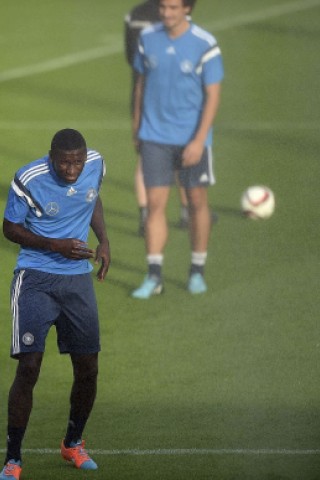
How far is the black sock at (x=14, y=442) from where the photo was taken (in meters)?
8.84

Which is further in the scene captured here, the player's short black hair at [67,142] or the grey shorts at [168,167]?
the grey shorts at [168,167]

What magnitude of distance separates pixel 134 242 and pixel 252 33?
40.4 ft

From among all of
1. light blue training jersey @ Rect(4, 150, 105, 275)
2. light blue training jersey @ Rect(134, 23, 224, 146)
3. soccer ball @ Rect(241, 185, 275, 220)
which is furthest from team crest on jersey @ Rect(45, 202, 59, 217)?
soccer ball @ Rect(241, 185, 275, 220)

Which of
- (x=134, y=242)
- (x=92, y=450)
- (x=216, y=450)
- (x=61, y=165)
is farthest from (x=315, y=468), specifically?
(x=134, y=242)

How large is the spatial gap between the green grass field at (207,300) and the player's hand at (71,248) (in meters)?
1.16

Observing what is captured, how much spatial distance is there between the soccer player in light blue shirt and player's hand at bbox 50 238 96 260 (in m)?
3.95

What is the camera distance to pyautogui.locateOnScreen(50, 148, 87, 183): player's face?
8781 mm

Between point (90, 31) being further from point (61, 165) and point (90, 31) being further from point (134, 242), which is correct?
point (61, 165)

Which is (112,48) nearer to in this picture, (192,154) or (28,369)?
(192,154)

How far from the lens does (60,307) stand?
9000 mm

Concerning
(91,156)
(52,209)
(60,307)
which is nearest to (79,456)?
(60,307)

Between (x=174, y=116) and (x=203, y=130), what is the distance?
38cm

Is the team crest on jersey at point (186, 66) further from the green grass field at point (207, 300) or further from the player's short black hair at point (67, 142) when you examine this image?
the player's short black hair at point (67, 142)

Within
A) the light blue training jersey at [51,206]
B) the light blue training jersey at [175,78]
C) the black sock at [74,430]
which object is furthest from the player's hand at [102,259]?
the light blue training jersey at [175,78]
